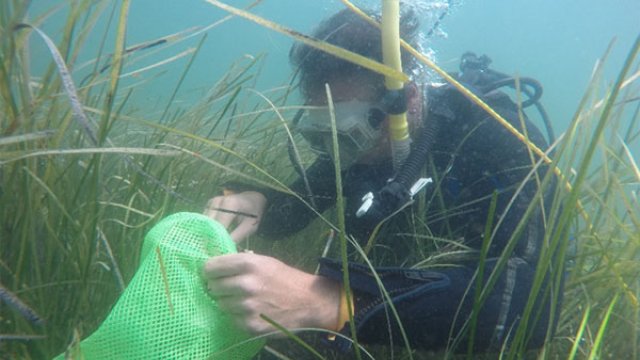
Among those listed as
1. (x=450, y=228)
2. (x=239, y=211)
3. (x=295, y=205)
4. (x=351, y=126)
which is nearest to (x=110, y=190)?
(x=239, y=211)

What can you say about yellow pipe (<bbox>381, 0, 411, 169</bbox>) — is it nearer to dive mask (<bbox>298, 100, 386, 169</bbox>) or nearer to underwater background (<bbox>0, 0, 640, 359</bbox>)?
dive mask (<bbox>298, 100, 386, 169</bbox>)

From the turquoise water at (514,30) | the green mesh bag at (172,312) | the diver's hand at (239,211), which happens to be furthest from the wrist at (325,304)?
the turquoise water at (514,30)

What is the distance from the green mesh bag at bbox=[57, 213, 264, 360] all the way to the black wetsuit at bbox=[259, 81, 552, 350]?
325mm

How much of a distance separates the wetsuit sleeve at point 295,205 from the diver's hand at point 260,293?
0.89m

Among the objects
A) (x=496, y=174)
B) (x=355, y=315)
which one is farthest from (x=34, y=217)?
(x=496, y=174)

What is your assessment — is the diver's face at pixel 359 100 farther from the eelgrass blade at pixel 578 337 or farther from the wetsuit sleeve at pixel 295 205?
the eelgrass blade at pixel 578 337

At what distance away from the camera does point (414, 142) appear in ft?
6.59

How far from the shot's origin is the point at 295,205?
7.87 feet

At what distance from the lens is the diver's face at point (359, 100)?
6.59 ft

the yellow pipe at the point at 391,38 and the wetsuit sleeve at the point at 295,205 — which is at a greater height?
the yellow pipe at the point at 391,38

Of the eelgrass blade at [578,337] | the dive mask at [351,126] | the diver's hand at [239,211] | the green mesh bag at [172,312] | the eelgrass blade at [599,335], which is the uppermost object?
the dive mask at [351,126]

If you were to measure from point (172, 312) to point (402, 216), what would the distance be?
1.40 m

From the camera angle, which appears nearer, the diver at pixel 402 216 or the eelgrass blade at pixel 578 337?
the eelgrass blade at pixel 578 337

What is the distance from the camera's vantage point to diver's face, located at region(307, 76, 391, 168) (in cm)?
201
